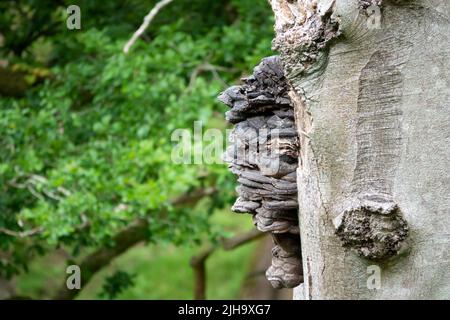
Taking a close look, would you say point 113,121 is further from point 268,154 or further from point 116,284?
point 268,154

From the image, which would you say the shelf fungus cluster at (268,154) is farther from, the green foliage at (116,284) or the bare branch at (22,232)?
the green foliage at (116,284)

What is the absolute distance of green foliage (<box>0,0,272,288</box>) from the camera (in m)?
3.81

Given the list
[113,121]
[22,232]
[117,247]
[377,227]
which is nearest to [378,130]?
[377,227]

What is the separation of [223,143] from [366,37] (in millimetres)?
2366

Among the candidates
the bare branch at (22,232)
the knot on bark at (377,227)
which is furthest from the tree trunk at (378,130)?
the bare branch at (22,232)

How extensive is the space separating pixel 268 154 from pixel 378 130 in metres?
0.34

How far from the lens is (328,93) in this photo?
1.72m

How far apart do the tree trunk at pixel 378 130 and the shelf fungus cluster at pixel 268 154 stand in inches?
6.4

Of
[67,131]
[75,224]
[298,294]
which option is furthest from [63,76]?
[298,294]

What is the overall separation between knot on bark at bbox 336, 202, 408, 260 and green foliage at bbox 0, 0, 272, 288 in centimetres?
208

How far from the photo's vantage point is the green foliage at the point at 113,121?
3811 millimetres

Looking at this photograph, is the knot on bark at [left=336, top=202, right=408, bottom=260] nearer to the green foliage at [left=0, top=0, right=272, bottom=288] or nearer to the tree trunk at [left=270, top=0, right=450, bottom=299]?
the tree trunk at [left=270, top=0, right=450, bottom=299]

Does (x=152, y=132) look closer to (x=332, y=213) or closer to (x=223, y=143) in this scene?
(x=223, y=143)
